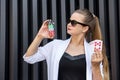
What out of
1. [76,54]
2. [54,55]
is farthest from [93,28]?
[54,55]

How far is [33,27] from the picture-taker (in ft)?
13.1

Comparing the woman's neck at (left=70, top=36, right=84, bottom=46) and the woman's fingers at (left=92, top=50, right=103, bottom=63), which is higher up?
the woman's neck at (left=70, top=36, right=84, bottom=46)

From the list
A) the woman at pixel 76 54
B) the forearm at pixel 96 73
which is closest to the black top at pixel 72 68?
the woman at pixel 76 54

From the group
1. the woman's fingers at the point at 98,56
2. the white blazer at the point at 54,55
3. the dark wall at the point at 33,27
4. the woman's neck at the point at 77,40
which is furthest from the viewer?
the dark wall at the point at 33,27

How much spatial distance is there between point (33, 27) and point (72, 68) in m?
0.99

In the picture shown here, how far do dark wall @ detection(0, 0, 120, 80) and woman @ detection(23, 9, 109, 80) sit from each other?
55 cm

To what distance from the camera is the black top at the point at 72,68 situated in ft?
10.4

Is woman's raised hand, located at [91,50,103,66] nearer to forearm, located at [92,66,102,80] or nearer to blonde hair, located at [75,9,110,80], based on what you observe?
forearm, located at [92,66,102,80]

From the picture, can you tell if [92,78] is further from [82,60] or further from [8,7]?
[8,7]

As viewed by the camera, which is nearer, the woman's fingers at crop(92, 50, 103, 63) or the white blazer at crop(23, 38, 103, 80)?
the woman's fingers at crop(92, 50, 103, 63)

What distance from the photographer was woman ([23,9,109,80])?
10.5 ft

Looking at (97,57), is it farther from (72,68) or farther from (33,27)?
(33,27)

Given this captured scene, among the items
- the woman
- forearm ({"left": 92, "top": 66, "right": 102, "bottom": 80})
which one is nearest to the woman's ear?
the woman

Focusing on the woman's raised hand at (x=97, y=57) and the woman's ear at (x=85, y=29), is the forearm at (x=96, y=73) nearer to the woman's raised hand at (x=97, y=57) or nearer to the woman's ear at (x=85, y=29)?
the woman's raised hand at (x=97, y=57)
